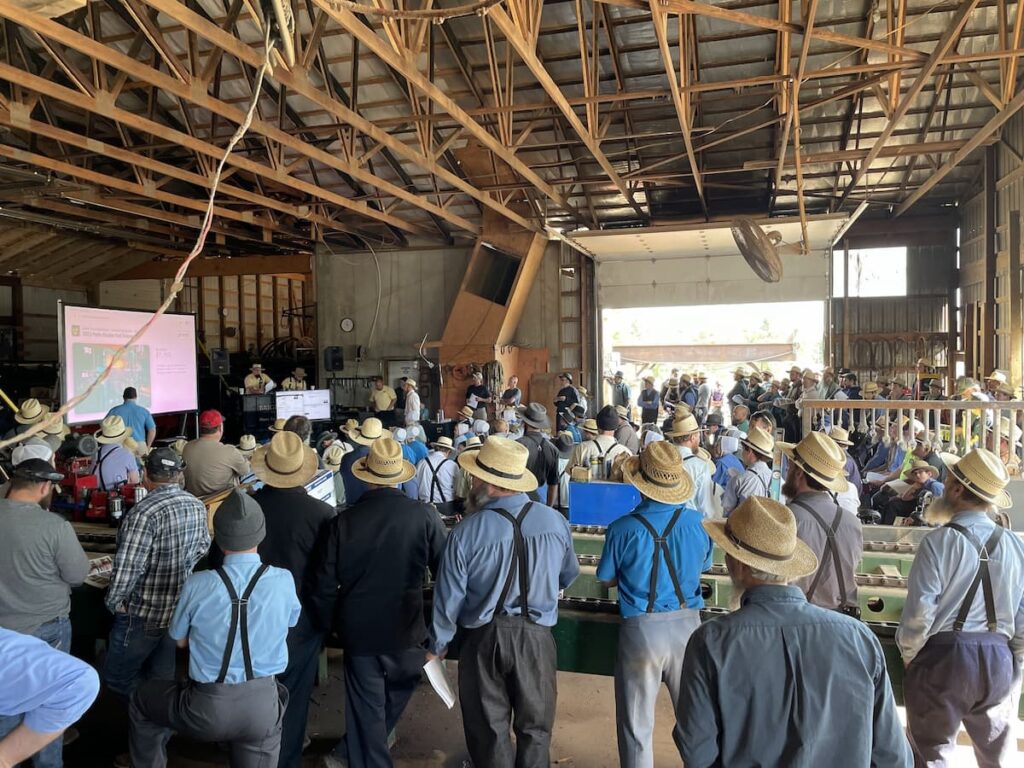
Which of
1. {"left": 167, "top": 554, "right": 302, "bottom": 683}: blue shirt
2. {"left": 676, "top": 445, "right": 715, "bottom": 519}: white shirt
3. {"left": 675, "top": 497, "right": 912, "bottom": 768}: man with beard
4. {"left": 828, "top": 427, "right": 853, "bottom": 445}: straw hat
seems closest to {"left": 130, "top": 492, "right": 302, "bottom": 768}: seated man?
{"left": 167, "top": 554, "right": 302, "bottom": 683}: blue shirt

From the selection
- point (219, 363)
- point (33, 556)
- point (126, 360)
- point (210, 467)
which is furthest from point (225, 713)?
A: point (219, 363)

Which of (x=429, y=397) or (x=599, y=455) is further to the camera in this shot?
(x=429, y=397)

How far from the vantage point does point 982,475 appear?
2.60 metres

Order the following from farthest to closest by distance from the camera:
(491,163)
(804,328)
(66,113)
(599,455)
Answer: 1. (804,328)
2. (491,163)
3. (66,113)
4. (599,455)

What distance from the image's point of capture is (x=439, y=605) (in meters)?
2.84

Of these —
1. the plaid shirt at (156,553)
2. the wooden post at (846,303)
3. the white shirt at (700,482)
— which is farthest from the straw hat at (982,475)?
the wooden post at (846,303)

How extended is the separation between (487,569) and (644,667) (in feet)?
2.57

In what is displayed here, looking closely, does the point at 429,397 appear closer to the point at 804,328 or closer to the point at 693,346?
the point at 693,346

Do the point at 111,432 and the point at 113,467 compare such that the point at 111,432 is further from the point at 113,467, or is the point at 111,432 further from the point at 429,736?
the point at 429,736

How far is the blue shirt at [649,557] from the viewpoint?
2.87 meters

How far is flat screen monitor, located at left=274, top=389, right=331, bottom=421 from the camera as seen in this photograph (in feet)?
41.9

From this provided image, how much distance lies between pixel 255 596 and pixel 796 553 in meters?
1.83

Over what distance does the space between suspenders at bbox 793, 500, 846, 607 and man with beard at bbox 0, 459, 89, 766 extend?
10.3ft

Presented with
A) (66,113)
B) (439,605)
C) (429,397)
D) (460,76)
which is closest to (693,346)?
(429,397)
